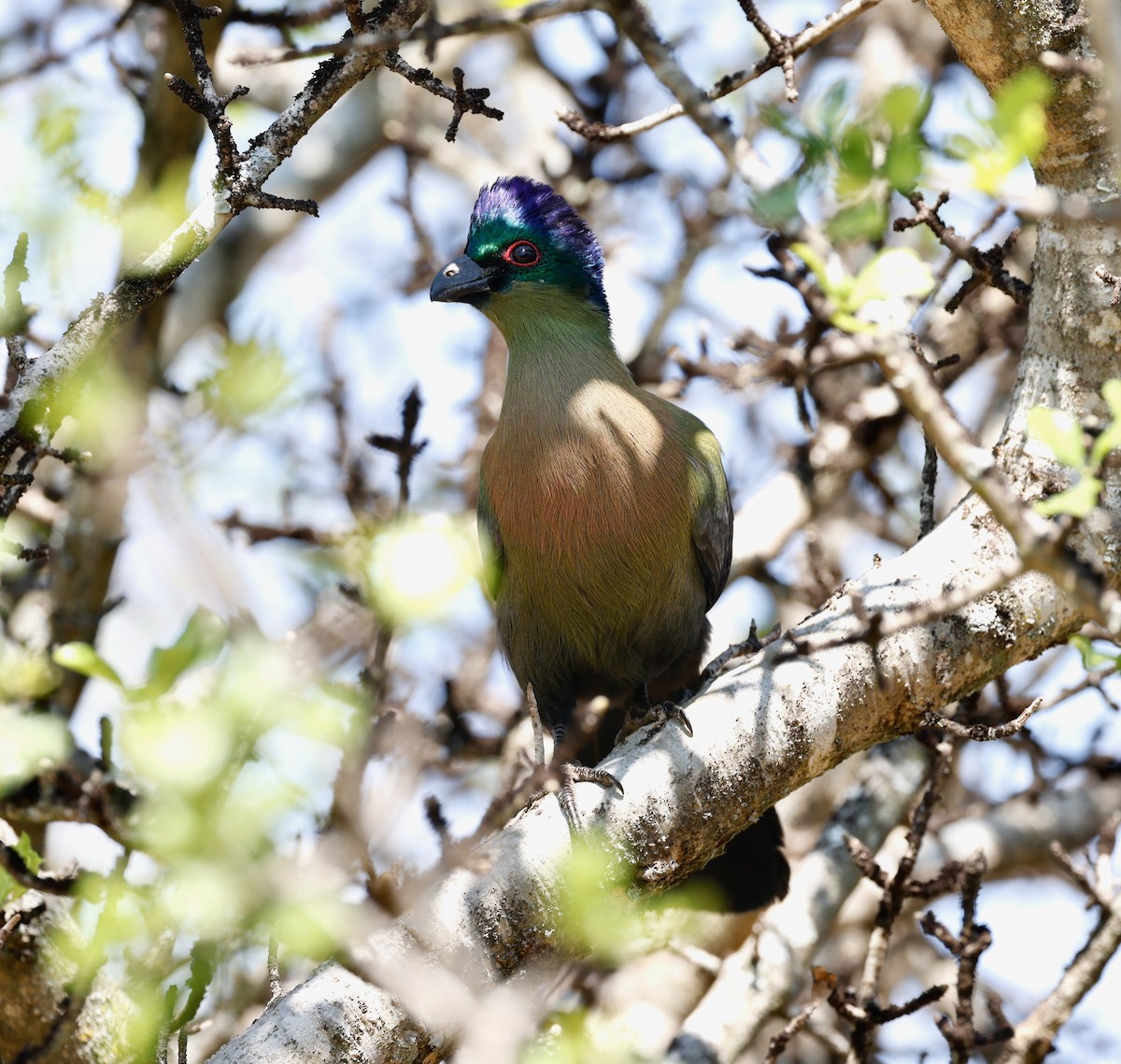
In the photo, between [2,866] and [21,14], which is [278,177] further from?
[2,866]

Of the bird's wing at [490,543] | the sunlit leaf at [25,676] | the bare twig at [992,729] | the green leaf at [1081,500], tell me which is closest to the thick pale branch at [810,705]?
the bare twig at [992,729]

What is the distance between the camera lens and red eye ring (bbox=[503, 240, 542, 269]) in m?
4.59

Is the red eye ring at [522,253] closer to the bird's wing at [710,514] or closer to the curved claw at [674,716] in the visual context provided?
the bird's wing at [710,514]

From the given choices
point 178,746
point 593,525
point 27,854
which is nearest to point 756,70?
point 593,525

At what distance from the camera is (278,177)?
6.38 metres

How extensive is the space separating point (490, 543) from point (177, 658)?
95.2 inches

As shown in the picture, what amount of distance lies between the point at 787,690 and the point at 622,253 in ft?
13.4

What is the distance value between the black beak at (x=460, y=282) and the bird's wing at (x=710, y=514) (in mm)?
949

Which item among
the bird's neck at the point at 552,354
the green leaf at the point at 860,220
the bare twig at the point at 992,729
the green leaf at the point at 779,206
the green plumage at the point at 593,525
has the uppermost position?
the bird's neck at the point at 552,354

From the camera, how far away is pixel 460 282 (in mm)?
4465

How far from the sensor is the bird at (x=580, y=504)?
13.2 feet

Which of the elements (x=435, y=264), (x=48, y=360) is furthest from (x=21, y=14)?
(x=48, y=360)

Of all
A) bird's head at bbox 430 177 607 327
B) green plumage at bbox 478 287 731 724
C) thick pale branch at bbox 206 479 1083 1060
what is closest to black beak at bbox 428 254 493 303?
bird's head at bbox 430 177 607 327

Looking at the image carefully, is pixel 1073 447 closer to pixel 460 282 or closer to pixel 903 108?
pixel 903 108
